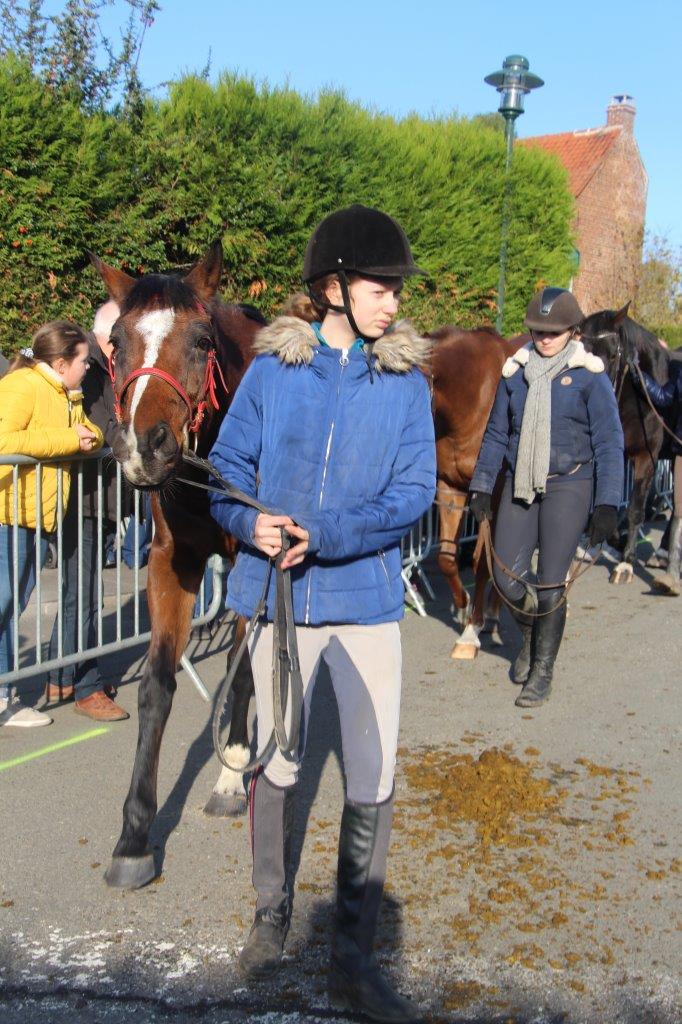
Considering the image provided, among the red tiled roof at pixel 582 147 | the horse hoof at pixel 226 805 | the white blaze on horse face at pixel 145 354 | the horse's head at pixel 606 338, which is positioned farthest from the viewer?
the red tiled roof at pixel 582 147

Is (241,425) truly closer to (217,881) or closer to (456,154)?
(217,881)

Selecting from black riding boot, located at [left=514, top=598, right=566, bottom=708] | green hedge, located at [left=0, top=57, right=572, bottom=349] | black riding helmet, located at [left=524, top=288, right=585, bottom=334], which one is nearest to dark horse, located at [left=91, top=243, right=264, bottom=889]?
black riding helmet, located at [left=524, top=288, right=585, bottom=334]

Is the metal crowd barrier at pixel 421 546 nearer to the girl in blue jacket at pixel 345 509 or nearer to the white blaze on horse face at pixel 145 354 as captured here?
the white blaze on horse face at pixel 145 354

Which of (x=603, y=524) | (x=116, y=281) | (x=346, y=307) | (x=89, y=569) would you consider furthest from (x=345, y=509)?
(x=89, y=569)

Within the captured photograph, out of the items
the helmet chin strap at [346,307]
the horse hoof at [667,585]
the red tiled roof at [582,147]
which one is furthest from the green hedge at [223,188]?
the red tiled roof at [582,147]

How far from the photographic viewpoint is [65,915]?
141 inches

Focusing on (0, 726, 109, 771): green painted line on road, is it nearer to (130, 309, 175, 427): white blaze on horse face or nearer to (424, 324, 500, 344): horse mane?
(130, 309, 175, 427): white blaze on horse face

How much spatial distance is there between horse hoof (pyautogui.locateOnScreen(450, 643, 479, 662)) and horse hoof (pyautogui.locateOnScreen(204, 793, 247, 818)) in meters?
2.84

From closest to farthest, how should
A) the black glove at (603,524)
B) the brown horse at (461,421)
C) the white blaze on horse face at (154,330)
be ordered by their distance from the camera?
the white blaze on horse face at (154,330), the black glove at (603,524), the brown horse at (461,421)

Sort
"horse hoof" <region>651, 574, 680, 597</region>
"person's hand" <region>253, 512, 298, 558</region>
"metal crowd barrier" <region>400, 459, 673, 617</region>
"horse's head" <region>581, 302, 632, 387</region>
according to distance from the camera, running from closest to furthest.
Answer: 1. "person's hand" <region>253, 512, 298, 558</region>
2. "metal crowd barrier" <region>400, 459, 673, 617</region>
3. "horse's head" <region>581, 302, 632, 387</region>
4. "horse hoof" <region>651, 574, 680, 597</region>

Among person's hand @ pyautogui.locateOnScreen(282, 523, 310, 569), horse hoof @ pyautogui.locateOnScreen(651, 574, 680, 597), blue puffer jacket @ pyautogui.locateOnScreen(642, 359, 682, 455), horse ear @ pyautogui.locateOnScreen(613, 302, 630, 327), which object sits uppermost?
horse ear @ pyautogui.locateOnScreen(613, 302, 630, 327)

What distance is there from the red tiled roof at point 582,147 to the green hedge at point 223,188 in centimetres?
2334

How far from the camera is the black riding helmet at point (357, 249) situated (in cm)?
306

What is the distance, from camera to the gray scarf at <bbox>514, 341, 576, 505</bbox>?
A: 19.5ft
